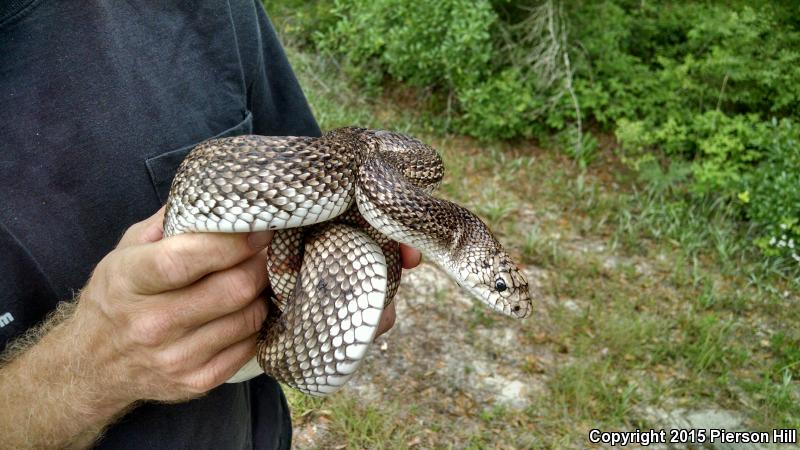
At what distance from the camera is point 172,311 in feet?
5.90

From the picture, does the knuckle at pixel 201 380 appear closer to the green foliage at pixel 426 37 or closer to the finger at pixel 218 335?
the finger at pixel 218 335

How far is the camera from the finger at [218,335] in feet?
6.21

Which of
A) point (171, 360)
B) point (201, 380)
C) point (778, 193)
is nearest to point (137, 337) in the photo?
point (171, 360)

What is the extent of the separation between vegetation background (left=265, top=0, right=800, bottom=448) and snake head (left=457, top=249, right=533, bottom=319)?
2228 mm

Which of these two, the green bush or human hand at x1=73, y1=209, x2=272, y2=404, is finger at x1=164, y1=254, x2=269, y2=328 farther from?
the green bush

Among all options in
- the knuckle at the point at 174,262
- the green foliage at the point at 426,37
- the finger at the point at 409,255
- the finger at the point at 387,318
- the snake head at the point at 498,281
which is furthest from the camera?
the green foliage at the point at 426,37

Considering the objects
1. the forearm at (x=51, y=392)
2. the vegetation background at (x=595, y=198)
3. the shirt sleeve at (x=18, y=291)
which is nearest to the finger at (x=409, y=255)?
the forearm at (x=51, y=392)

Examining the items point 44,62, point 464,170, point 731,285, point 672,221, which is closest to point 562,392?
point 731,285

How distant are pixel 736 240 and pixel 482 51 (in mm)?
3528

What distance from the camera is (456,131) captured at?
8.21 m

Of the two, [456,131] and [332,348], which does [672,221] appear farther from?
[332,348]

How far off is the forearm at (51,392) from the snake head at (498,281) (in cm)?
128

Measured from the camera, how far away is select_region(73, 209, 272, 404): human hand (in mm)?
1703

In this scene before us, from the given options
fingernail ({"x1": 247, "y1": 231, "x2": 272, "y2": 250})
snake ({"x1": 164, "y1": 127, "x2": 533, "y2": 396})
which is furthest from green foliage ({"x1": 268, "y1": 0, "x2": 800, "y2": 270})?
fingernail ({"x1": 247, "y1": 231, "x2": 272, "y2": 250})
